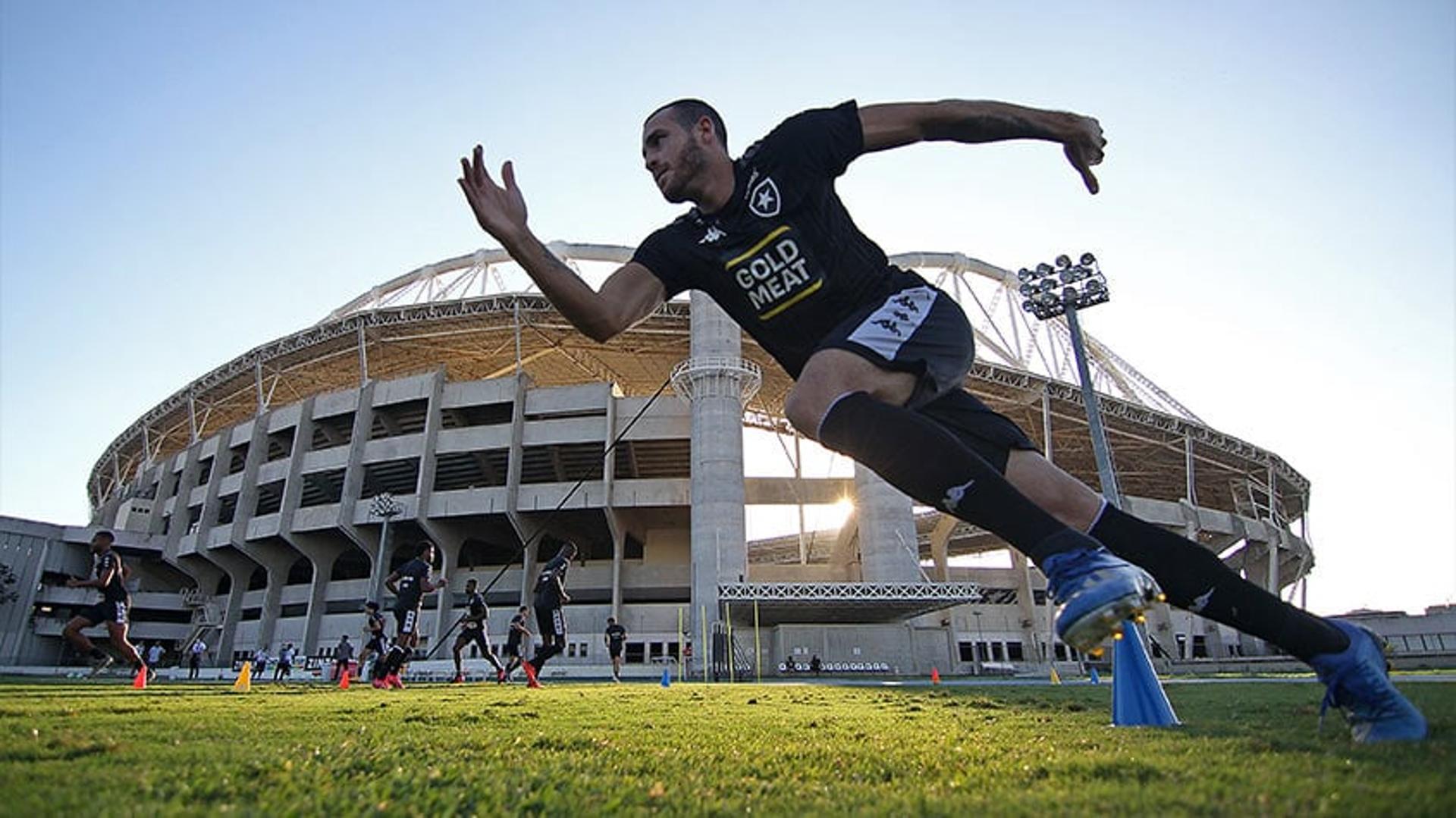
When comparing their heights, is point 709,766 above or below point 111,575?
below

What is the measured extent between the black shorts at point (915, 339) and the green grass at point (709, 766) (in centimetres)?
123

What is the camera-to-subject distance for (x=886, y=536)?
36.1 metres

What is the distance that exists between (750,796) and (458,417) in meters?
42.4

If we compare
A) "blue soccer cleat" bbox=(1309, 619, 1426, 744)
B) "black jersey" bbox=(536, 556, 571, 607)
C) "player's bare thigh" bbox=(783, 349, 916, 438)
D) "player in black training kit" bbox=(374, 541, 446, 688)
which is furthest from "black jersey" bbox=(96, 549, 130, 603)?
"blue soccer cleat" bbox=(1309, 619, 1426, 744)

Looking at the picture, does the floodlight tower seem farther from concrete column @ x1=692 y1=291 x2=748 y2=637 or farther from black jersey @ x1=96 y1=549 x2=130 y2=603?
black jersey @ x1=96 y1=549 x2=130 y2=603

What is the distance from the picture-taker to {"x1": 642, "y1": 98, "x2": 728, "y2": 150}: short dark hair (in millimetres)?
3041

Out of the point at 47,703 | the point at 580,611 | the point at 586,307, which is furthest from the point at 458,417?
the point at 586,307

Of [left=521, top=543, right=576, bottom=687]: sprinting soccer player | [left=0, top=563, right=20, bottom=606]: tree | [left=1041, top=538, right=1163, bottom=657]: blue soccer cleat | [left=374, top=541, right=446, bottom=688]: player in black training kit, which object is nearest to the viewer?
[left=1041, top=538, right=1163, bottom=657]: blue soccer cleat

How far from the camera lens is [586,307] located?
276cm

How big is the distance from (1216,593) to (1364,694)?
1.54 ft

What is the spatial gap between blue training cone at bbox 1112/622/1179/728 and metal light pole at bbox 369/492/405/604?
2970cm

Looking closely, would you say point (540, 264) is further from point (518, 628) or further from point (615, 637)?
point (615, 637)

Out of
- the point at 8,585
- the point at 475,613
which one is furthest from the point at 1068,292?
the point at 8,585

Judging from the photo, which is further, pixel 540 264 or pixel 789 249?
pixel 789 249
